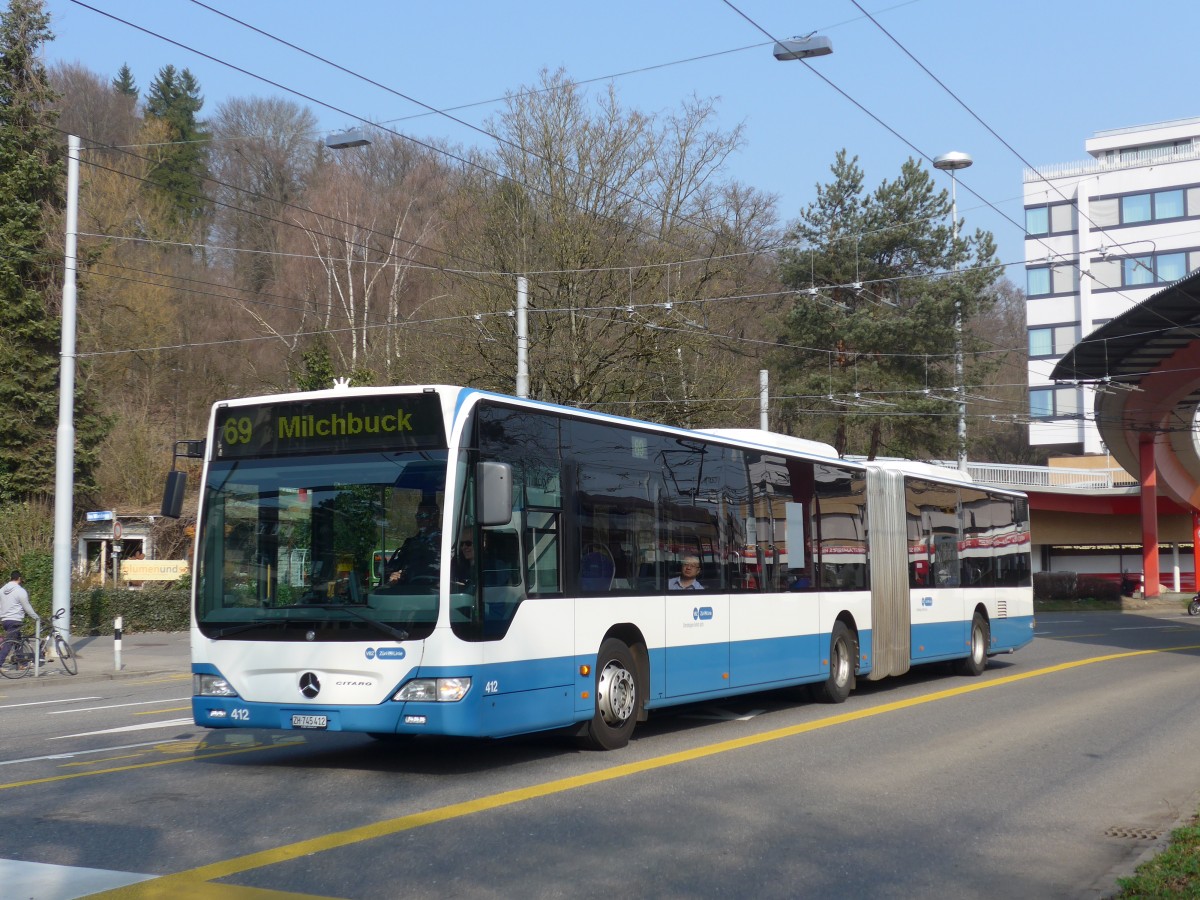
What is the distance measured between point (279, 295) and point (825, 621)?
43.9 meters

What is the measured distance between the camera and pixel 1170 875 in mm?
7172

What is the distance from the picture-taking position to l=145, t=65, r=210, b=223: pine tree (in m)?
63.1

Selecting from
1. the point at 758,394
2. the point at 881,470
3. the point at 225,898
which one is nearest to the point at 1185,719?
the point at 881,470

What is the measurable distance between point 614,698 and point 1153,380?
3676 cm

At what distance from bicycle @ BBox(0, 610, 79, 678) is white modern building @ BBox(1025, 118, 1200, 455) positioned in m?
65.5

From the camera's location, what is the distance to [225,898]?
21.8 feet

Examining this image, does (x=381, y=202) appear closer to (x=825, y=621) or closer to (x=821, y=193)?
(x=821, y=193)

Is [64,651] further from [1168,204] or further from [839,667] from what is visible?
[1168,204]

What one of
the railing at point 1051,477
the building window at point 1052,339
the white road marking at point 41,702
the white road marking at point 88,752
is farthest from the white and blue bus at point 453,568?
the building window at point 1052,339

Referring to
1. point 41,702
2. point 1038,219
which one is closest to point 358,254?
point 41,702

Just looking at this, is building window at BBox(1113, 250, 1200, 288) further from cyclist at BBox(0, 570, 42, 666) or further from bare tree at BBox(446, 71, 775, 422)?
cyclist at BBox(0, 570, 42, 666)

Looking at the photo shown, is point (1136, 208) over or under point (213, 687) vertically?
over

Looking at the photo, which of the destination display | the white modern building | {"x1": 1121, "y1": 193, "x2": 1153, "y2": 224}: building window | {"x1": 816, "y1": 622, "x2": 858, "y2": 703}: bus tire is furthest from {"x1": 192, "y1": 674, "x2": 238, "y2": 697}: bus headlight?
{"x1": 1121, "y1": 193, "x2": 1153, "y2": 224}: building window

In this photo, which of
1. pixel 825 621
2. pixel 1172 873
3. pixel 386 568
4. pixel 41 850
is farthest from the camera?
pixel 825 621
